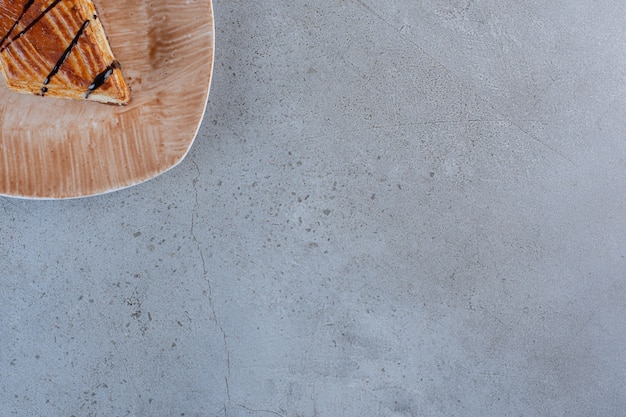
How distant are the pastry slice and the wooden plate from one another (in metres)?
0.09

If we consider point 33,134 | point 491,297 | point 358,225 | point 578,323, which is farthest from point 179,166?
point 578,323

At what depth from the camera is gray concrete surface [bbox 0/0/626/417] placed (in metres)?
2.07

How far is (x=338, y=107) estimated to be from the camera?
2102mm

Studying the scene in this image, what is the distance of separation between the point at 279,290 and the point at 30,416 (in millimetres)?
1297

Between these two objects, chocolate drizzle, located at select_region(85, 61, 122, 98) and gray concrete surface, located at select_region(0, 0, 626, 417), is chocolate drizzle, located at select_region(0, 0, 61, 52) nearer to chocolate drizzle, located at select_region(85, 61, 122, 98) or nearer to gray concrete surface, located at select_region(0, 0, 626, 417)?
chocolate drizzle, located at select_region(85, 61, 122, 98)

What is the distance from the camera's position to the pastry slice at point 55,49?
5.62 ft

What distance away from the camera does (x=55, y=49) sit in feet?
5.71

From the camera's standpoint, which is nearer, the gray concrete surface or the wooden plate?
the wooden plate

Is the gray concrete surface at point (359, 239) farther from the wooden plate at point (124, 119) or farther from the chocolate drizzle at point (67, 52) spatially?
the chocolate drizzle at point (67, 52)

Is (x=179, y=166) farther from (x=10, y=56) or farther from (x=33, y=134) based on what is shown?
(x=10, y=56)

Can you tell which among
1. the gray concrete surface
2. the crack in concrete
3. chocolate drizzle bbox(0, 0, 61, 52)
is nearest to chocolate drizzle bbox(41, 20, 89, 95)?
chocolate drizzle bbox(0, 0, 61, 52)

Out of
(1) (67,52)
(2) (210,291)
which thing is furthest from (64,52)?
(2) (210,291)

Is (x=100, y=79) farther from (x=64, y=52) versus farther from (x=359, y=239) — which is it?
(x=359, y=239)

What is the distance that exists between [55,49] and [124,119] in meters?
0.35
